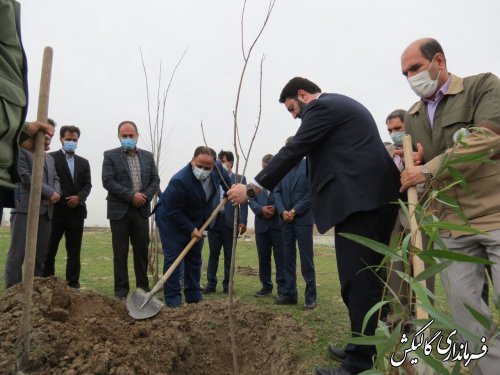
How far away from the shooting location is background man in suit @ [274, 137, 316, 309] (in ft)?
14.6

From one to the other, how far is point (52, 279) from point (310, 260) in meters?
2.67

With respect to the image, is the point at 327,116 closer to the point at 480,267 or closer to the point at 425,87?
the point at 425,87

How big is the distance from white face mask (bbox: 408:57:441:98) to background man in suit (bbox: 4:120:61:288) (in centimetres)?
381

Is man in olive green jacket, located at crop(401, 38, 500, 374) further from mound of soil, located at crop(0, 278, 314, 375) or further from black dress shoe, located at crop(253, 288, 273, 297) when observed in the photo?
black dress shoe, located at crop(253, 288, 273, 297)

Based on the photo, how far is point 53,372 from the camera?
2.40m

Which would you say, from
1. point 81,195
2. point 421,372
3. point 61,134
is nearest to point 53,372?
point 421,372

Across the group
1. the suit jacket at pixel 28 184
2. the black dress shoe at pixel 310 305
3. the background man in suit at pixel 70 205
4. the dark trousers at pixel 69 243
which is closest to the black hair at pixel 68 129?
the background man in suit at pixel 70 205

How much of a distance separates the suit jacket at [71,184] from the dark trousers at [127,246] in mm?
679

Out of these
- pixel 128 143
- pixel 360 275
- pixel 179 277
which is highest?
pixel 128 143

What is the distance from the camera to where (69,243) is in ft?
16.5

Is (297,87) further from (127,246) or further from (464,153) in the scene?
(127,246)

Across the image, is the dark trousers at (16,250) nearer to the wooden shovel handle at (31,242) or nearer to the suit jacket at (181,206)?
the suit jacket at (181,206)

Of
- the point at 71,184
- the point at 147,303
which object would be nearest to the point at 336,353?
the point at 147,303

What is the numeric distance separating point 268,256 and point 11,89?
425cm
